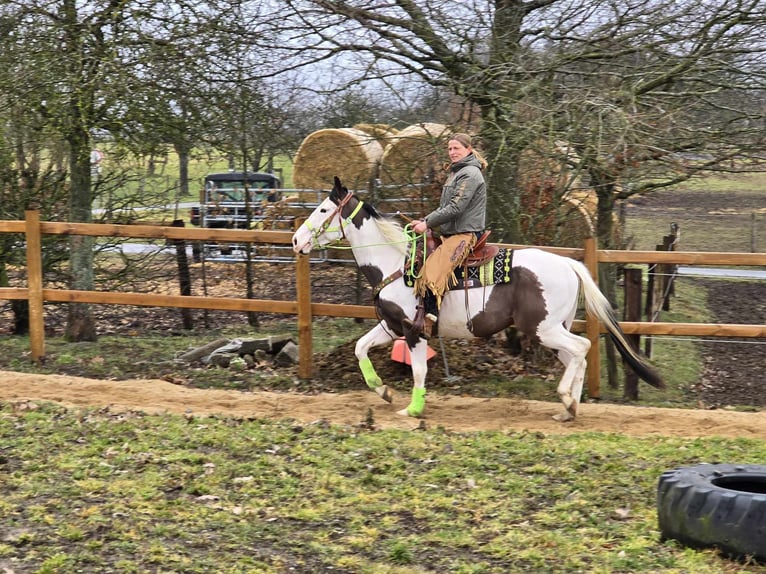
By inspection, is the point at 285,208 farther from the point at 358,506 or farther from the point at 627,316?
the point at 358,506

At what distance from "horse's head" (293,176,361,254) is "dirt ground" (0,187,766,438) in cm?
151

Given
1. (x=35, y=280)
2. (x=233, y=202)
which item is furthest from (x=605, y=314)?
(x=233, y=202)

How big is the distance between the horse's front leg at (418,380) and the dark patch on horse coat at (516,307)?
518 mm

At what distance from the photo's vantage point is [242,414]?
26.9ft

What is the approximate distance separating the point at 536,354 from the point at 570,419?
2205mm

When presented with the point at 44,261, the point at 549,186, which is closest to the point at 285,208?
the point at 44,261

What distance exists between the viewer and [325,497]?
5914 millimetres

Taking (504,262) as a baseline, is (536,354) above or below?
below

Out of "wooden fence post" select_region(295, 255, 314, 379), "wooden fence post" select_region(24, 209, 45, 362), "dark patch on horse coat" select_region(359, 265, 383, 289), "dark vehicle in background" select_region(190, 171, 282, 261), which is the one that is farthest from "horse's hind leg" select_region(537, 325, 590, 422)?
"dark vehicle in background" select_region(190, 171, 282, 261)

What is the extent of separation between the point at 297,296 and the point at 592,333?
3030 millimetres

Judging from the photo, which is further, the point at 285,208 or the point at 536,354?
the point at 285,208

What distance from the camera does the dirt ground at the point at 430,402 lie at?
806 centimetres

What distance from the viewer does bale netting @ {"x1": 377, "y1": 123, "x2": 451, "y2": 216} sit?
416 inches

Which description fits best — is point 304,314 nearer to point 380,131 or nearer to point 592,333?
point 380,131
